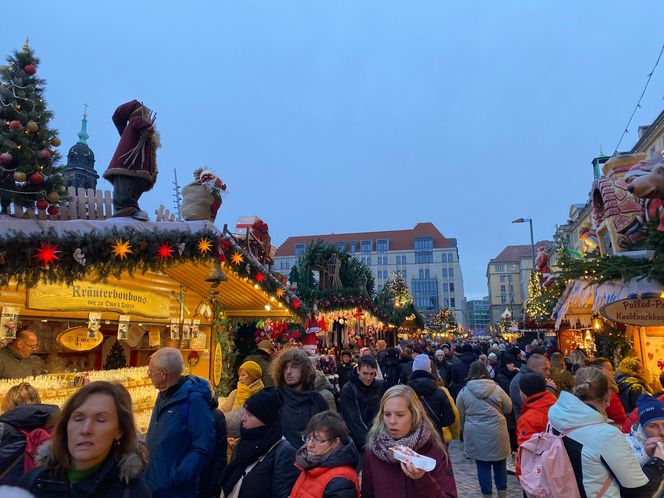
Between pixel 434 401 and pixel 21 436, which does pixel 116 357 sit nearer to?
pixel 434 401

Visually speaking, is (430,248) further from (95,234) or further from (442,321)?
(95,234)

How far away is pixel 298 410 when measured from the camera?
4062mm

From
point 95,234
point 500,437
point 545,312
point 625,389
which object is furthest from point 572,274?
point 545,312

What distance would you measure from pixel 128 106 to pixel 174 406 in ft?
18.1

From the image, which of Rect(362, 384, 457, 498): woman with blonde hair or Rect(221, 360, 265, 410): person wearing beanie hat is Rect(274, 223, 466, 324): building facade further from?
Rect(362, 384, 457, 498): woman with blonde hair

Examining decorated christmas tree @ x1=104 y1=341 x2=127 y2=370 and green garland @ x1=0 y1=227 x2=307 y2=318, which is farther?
decorated christmas tree @ x1=104 y1=341 x2=127 y2=370

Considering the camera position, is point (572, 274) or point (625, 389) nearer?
point (625, 389)

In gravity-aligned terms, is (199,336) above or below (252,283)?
below

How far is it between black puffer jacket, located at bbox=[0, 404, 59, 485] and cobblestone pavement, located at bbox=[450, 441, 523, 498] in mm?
5307

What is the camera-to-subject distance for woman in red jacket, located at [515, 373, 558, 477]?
157 inches

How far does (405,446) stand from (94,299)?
499 centimetres

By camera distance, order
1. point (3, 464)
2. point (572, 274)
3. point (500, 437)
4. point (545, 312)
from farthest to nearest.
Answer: point (545, 312)
point (572, 274)
point (500, 437)
point (3, 464)

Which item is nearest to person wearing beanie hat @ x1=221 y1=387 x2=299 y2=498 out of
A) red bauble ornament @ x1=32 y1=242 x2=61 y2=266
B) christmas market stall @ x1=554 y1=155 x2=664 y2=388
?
red bauble ornament @ x1=32 y1=242 x2=61 y2=266

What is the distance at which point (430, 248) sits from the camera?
90.5 m
